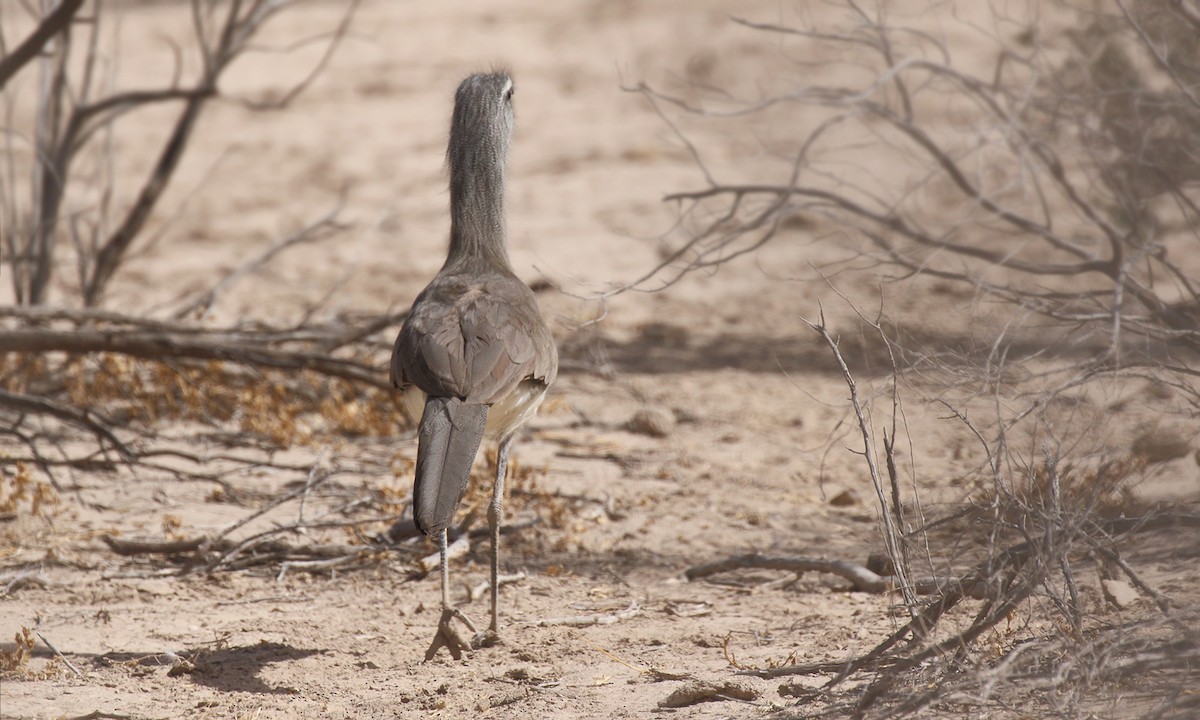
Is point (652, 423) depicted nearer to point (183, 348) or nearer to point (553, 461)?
point (553, 461)

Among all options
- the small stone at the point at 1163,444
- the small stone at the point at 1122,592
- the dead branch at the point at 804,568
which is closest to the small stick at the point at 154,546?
the dead branch at the point at 804,568

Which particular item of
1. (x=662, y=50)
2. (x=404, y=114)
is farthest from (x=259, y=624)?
(x=662, y=50)

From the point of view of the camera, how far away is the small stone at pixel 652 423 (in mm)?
6570

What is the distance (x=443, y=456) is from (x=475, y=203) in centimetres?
140

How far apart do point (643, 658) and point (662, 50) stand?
1022cm

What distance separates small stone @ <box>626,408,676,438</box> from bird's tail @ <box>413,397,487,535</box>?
102 inches

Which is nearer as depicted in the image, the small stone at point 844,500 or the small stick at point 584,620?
the small stick at point 584,620

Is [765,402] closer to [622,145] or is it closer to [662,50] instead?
[622,145]

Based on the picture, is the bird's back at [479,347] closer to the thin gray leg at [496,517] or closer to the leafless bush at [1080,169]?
the thin gray leg at [496,517]

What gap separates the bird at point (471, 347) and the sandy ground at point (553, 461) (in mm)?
484

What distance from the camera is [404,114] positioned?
1238cm

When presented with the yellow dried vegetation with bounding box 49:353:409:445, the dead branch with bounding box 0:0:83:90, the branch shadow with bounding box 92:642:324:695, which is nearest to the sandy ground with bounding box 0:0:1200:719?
the branch shadow with bounding box 92:642:324:695

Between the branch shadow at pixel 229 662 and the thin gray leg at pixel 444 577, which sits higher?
the thin gray leg at pixel 444 577

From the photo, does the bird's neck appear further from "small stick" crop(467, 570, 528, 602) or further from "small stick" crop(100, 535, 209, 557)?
"small stick" crop(100, 535, 209, 557)
